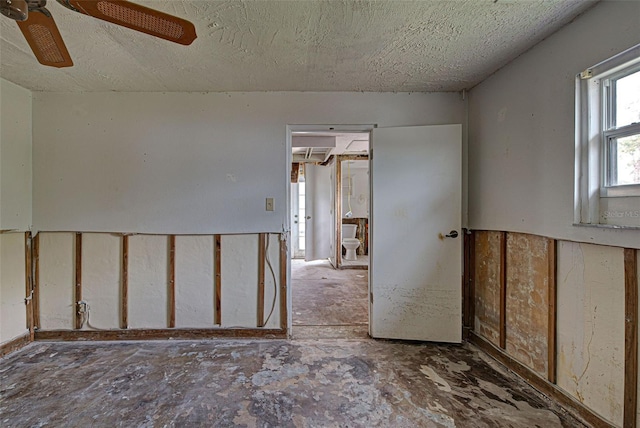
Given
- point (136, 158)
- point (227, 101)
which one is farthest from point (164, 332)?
point (227, 101)

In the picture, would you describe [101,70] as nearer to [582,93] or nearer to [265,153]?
[265,153]

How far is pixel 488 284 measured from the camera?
2.51 metres

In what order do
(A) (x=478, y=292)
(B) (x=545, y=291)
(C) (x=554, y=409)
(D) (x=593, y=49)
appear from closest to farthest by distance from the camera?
(D) (x=593, y=49), (C) (x=554, y=409), (B) (x=545, y=291), (A) (x=478, y=292)

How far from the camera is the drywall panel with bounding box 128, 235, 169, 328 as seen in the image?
2.74 m

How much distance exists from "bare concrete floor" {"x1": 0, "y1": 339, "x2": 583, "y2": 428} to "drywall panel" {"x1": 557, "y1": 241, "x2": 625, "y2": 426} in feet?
0.77

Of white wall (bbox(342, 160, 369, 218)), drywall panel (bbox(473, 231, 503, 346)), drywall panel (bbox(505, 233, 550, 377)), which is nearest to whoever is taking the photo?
drywall panel (bbox(505, 233, 550, 377))

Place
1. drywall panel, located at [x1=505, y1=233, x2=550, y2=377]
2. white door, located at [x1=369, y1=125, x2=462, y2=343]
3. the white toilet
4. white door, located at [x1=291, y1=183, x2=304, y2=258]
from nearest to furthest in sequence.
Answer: drywall panel, located at [x1=505, y1=233, x2=550, y2=377] < white door, located at [x1=369, y1=125, x2=462, y2=343] < the white toilet < white door, located at [x1=291, y1=183, x2=304, y2=258]

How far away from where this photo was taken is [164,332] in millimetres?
2715

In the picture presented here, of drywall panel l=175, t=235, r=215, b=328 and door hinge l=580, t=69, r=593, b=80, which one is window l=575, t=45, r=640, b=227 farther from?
drywall panel l=175, t=235, r=215, b=328

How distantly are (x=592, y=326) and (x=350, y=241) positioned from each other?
4.59m

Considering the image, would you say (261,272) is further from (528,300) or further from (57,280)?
(528,300)

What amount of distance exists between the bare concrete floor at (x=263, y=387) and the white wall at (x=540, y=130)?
114 centimetres

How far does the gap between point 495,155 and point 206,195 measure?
101 inches

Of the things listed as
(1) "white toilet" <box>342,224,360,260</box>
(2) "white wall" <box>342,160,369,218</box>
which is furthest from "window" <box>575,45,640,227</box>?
(2) "white wall" <box>342,160,369,218</box>
